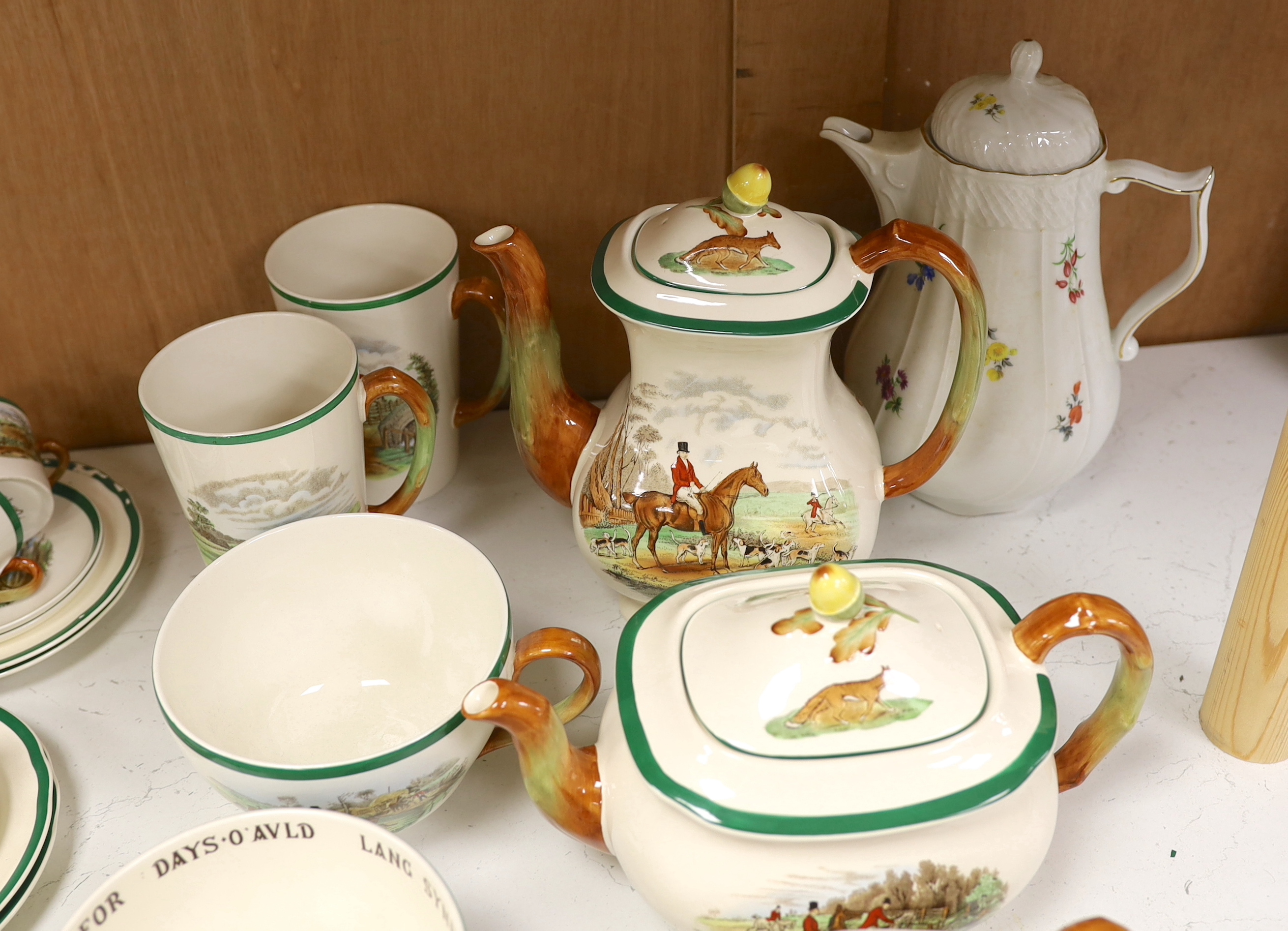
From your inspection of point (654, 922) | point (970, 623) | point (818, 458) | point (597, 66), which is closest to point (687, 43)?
point (597, 66)

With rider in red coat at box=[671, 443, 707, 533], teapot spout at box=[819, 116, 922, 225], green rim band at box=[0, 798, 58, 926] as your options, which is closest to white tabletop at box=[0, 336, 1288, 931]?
green rim band at box=[0, 798, 58, 926]

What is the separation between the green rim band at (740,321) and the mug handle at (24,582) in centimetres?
43

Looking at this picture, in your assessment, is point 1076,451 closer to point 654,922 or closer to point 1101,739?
point 1101,739

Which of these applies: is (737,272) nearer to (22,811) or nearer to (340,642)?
(340,642)

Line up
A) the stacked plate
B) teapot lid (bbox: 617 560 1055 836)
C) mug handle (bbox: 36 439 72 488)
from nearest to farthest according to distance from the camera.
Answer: teapot lid (bbox: 617 560 1055 836), the stacked plate, mug handle (bbox: 36 439 72 488)

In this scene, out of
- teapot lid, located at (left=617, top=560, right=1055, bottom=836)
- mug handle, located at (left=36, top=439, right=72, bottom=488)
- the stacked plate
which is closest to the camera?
teapot lid, located at (left=617, top=560, right=1055, bottom=836)

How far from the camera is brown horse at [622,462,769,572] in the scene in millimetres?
633

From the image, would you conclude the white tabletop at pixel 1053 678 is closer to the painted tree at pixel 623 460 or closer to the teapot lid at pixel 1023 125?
the painted tree at pixel 623 460

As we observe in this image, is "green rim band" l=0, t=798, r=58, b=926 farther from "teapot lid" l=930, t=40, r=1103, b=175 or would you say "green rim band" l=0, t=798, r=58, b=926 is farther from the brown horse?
"teapot lid" l=930, t=40, r=1103, b=175

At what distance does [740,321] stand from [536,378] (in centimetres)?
16

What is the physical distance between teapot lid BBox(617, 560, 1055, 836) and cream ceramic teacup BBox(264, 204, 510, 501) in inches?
12.5

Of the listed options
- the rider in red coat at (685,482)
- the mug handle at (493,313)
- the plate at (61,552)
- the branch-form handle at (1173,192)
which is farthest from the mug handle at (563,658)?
the branch-form handle at (1173,192)

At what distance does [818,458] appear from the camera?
637 millimetres

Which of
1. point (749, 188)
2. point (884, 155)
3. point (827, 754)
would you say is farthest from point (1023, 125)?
point (827, 754)
